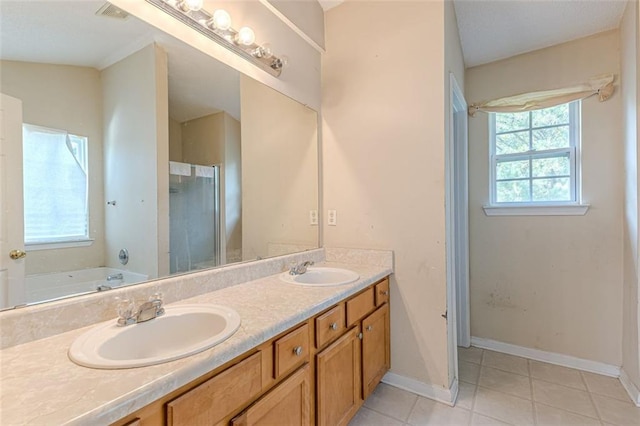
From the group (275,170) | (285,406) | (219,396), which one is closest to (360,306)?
(285,406)

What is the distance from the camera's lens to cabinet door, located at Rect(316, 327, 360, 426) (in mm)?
1188

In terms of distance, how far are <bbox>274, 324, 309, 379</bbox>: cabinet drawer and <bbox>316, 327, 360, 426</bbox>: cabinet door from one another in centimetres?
13

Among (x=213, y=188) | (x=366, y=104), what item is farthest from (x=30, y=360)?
(x=366, y=104)

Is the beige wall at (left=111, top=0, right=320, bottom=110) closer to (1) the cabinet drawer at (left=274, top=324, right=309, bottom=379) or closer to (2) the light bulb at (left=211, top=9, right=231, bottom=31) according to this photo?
(2) the light bulb at (left=211, top=9, right=231, bottom=31)

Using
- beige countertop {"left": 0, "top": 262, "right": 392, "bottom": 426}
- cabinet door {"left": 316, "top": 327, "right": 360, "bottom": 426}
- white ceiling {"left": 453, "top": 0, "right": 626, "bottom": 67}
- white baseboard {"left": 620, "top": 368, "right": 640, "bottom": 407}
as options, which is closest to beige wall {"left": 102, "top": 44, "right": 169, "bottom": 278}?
beige countertop {"left": 0, "top": 262, "right": 392, "bottom": 426}

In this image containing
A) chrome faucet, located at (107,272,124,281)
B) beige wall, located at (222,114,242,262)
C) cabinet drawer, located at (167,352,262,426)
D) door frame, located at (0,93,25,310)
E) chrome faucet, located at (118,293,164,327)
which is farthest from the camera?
beige wall, located at (222,114,242,262)

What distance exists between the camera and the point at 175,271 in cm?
123

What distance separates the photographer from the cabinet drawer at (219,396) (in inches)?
26.4

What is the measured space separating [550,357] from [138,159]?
9.83 ft

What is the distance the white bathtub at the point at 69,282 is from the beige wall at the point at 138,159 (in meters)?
0.04

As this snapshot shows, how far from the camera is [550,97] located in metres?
2.17

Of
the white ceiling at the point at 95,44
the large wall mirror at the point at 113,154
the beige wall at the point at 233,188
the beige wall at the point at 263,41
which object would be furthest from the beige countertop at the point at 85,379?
the beige wall at the point at 263,41

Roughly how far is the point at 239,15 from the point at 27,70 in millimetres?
993

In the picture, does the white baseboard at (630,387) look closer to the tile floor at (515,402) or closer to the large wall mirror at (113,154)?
the tile floor at (515,402)
